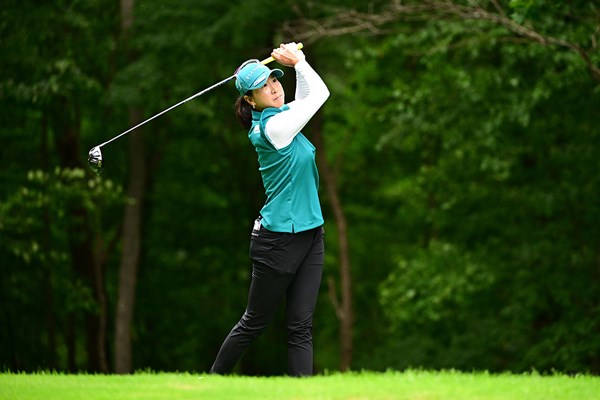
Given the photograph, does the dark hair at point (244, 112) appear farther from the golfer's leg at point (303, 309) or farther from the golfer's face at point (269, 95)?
the golfer's leg at point (303, 309)

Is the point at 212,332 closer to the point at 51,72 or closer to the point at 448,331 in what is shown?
the point at 448,331

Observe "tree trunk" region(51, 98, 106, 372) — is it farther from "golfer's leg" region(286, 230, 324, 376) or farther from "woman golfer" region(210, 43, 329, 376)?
"golfer's leg" region(286, 230, 324, 376)

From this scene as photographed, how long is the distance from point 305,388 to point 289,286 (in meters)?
1.02

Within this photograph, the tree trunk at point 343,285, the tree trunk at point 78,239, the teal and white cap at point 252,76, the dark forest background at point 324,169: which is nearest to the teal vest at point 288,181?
the teal and white cap at point 252,76

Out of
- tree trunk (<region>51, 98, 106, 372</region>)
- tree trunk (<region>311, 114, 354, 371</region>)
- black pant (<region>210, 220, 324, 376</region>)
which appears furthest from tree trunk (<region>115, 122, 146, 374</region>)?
black pant (<region>210, 220, 324, 376</region>)

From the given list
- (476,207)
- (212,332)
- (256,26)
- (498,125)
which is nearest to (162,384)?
Answer: (498,125)

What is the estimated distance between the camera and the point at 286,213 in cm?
676

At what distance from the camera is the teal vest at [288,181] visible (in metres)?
6.71

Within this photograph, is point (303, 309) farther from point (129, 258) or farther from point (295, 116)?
point (129, 258)

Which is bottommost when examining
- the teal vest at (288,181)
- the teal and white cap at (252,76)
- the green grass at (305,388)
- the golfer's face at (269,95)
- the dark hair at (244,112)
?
the green grass at (305,388)

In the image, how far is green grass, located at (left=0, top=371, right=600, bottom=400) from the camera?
599 cm

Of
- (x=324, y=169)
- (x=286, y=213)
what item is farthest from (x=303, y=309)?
(x=324, y=169)

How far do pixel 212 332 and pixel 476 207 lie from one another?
959cm

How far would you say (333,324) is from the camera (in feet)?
97.3
